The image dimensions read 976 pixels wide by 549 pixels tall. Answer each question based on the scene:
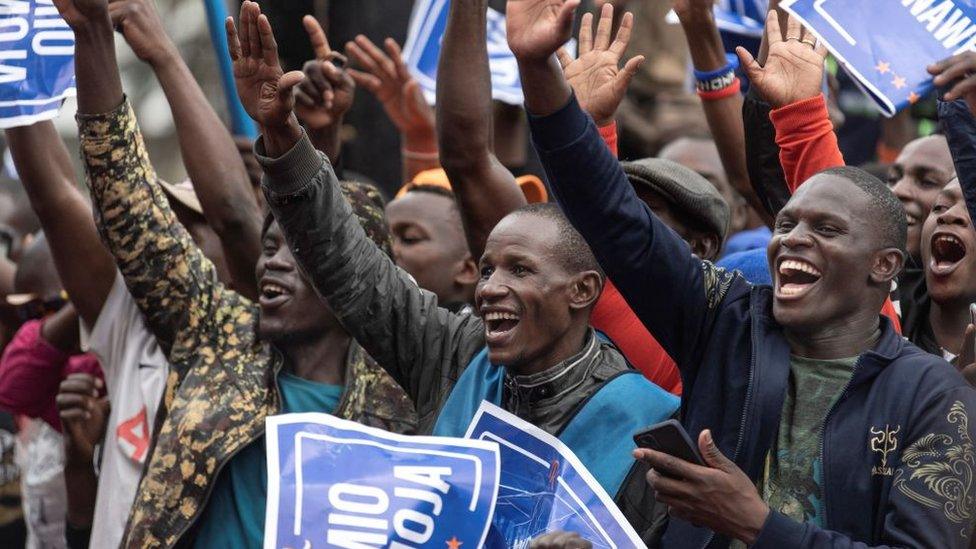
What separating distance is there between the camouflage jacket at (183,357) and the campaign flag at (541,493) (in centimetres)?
78

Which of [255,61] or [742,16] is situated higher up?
[255,61]

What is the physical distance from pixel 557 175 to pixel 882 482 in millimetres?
938

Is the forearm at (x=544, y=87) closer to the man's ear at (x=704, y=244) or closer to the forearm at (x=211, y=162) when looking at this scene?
the man's ear at (x=704, y=244)

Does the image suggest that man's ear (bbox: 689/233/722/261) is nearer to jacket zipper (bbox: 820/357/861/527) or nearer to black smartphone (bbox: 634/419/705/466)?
jacket zipper (bbox: 820/357/861/527)

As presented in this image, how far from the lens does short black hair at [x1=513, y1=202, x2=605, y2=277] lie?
13.3 feet

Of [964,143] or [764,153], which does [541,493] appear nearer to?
[964,143]

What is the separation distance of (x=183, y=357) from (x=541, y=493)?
1407 millimetres

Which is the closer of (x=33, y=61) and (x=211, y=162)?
(x=33, y=61)

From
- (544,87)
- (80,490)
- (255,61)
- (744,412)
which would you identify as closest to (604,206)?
(544,87)

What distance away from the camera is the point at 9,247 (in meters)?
7.70

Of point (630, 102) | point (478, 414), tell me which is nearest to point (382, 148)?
point (630, 102)

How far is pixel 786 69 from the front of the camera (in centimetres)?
399

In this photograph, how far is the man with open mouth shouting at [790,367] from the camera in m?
3.12

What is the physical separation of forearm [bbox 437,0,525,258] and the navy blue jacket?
842mm
